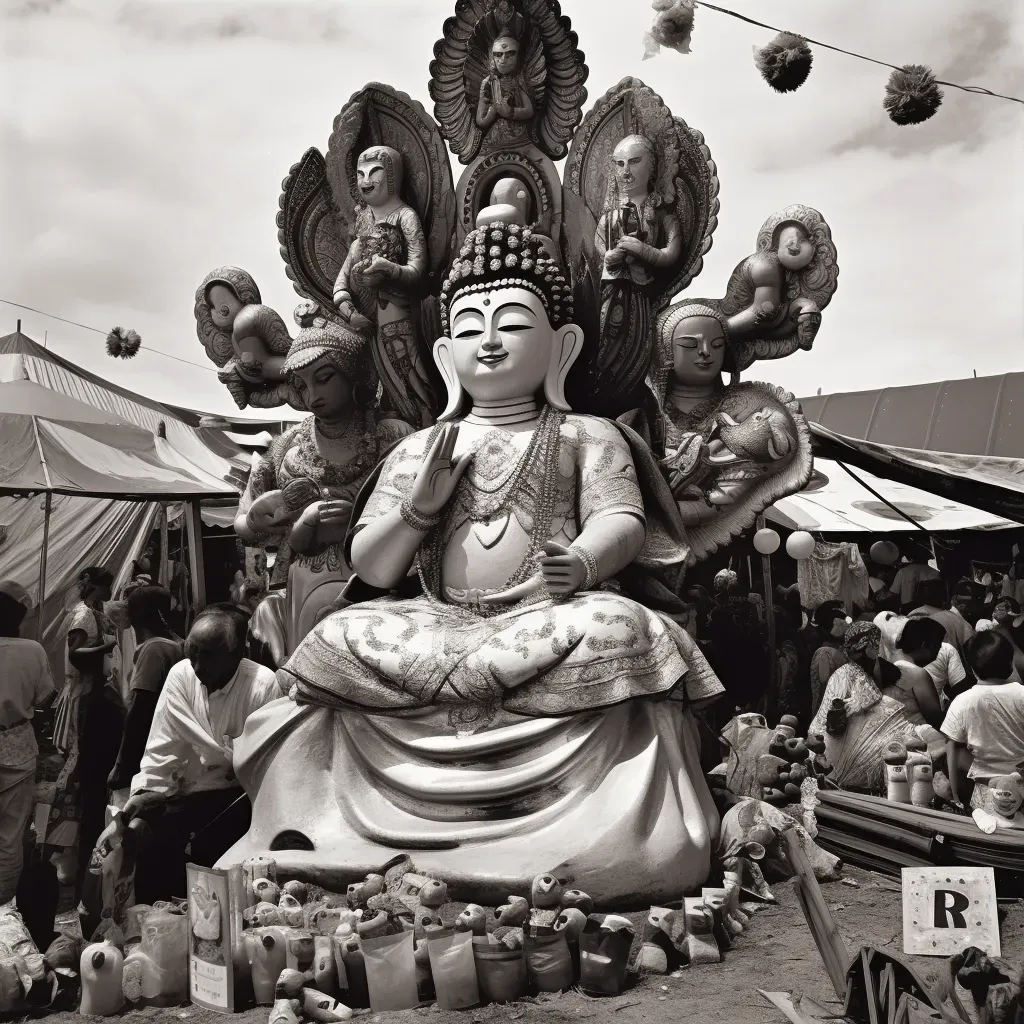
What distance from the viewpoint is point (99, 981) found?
11.8 ft

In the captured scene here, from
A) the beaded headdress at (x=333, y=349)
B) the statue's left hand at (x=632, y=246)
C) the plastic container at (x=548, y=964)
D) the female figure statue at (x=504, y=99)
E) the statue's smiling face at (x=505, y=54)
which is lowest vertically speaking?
the plastic container at (x=548, y=964)

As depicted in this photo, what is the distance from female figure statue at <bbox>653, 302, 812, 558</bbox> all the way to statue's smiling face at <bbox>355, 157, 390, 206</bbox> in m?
1.46

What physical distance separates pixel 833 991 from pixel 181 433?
24.9 feet

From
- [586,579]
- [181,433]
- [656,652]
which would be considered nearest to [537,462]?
[586,579]

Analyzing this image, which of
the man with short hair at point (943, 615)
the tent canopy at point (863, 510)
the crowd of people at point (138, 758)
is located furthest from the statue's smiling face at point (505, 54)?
the tent canopy at point (863, 510)

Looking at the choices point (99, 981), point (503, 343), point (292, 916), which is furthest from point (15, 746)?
point (503, 343)

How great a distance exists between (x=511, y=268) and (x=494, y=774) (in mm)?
2134

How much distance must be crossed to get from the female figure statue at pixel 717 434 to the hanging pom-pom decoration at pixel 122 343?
139 inches

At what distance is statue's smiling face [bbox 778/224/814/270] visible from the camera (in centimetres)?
564

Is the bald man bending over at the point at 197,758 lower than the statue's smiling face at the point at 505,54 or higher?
lower

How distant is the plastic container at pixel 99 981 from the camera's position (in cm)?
359

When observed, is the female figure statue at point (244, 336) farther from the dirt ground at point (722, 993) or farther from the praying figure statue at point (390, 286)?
the dirt ground at point (722, 993)

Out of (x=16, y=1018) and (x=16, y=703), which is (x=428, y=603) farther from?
(x=16, y=1018)

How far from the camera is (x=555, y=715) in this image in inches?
178
